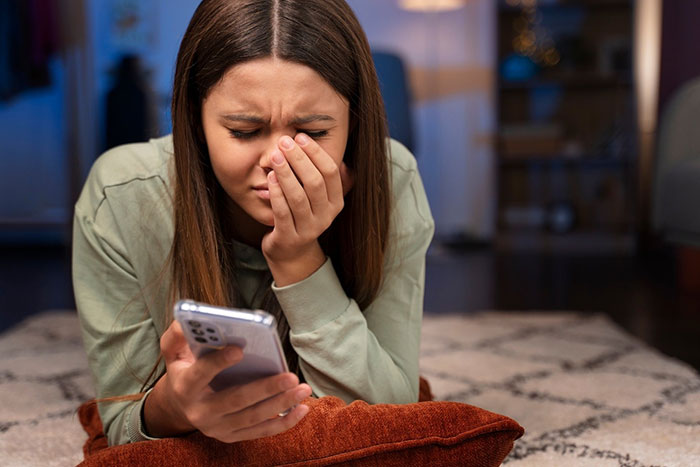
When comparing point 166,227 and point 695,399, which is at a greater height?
point 166,227

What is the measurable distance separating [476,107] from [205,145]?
11.4 ft

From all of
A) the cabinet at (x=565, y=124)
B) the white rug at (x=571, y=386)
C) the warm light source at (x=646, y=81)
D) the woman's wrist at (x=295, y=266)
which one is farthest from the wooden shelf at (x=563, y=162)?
the woman's wrist at (x=295, y=266)

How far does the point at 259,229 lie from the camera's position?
94 cm

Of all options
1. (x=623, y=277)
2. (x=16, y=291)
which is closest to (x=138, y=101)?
(x=16, y=291)

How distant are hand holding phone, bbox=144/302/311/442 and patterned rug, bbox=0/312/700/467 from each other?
432 mm

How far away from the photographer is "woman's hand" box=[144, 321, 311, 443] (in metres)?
0.59

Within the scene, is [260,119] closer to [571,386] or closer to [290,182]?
[290,182]

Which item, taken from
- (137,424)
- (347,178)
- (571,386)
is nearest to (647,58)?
(571,386)

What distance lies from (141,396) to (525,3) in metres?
3.71

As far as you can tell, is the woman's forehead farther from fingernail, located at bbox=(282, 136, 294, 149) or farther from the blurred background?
the blurred background

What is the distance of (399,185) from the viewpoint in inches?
39.3

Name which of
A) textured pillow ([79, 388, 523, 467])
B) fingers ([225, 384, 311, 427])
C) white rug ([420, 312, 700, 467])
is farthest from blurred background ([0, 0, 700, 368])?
fingers ([225, 384, 311, 427])

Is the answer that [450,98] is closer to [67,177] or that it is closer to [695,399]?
[67,177]

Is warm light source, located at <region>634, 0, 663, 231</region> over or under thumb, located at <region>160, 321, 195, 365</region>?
over
